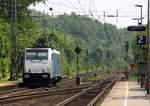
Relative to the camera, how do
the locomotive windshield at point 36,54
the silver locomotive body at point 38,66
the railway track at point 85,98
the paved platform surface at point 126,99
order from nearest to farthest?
the railway track at point 85,98
the paved platform surface at point 126,99
the silver locomotive body at point 38,66
the locomotive windshield at point 36,54

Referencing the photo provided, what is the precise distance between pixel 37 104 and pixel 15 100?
1890 millimetres

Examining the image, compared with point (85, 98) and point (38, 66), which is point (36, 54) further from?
point (85, 98)

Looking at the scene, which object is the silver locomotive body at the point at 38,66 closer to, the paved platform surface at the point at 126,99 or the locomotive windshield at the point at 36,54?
the locomotive windshield at the point at 36,54

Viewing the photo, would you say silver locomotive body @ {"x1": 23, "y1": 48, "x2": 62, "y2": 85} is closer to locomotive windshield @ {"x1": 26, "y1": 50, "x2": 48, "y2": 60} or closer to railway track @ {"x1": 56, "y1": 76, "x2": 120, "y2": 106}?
locomotive windshield @ {"x1": 26, "y1": 50, "x2": 48, "y2": 60}

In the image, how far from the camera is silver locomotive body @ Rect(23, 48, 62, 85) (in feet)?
133

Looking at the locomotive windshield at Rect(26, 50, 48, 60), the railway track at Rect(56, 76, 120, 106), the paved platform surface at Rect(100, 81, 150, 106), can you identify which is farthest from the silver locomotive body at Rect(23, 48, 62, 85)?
the paved platform surface at Rect(100, 81, 150, 106)

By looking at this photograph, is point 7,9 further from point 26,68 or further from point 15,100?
point 15,100

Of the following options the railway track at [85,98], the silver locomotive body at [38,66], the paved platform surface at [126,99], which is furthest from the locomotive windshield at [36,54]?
the paved platform surface at [126,99]

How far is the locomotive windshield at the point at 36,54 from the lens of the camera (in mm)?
40812

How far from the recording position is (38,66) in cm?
4072

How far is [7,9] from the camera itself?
7062 cm

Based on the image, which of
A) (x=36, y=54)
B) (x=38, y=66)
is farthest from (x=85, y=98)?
(x=36, y=54)

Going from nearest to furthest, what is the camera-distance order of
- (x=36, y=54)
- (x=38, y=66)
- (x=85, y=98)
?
(x=85, y=98) < (x=38, y=66) < (x=36, y=54)

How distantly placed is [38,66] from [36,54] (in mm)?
1068
